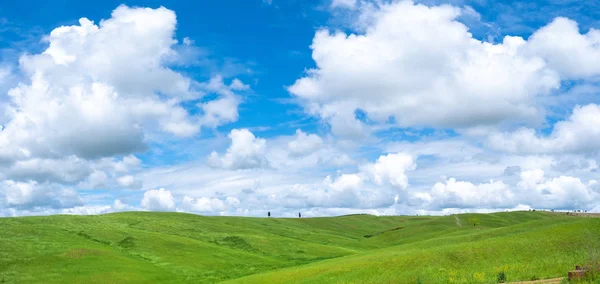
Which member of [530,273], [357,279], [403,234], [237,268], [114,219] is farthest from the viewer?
[403,234]

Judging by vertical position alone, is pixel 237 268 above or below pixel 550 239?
below

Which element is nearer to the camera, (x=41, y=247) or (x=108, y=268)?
(x=108, y=268)

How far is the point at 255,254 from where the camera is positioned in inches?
3588

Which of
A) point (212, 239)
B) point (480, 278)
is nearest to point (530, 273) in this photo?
point (480, 278)

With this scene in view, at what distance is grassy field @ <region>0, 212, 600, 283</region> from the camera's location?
4231cm

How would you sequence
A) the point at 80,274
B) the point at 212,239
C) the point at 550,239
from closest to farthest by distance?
the point at 550,239 < the point at 80,274 < the point at 212,239

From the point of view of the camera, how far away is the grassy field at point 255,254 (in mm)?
42312

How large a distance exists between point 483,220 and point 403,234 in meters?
43.8

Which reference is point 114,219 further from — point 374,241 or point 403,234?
point 403,234

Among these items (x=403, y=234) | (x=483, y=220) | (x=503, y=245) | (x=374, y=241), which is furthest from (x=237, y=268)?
(x=483, y=220)

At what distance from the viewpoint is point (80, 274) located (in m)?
63.2

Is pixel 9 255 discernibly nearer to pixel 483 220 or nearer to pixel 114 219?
pixel 114 219

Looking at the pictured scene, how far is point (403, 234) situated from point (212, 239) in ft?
215

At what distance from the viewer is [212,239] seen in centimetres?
10425
